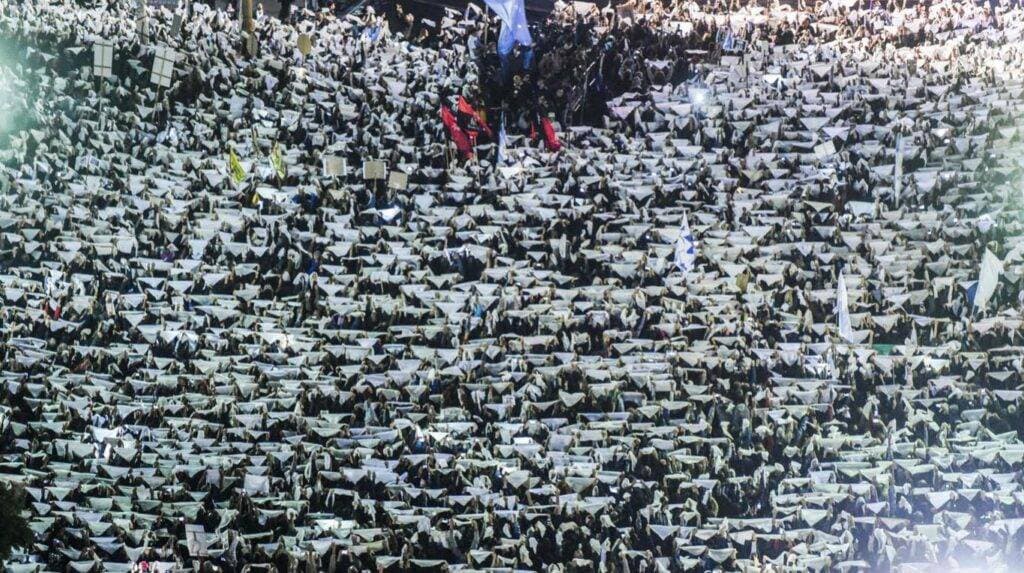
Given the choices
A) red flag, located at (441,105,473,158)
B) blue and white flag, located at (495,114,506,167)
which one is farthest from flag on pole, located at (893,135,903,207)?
red flag, located at (441,105,473,158)

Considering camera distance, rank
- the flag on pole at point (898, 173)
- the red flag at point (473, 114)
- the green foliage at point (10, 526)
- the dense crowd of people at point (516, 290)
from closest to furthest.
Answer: the green foliage at point (10, 526) < the dense crowd of people at point (516, 290) < the flag on pole at point (898, 173) < the red flag at point (473, 114)

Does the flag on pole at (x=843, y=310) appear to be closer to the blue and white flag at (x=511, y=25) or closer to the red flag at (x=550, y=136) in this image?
the red flag at (x=550, y=136)

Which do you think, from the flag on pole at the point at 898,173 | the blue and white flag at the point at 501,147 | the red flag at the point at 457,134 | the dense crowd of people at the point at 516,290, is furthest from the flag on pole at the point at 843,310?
the red flag at the point at 457,134

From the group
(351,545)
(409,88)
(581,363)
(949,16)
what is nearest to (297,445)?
(351,545)

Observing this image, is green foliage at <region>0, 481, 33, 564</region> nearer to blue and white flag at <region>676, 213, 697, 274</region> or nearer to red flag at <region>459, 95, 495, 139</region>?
blue and white flag at <region>676, 213, 697, 274</region>

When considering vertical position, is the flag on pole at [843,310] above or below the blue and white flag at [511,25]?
below

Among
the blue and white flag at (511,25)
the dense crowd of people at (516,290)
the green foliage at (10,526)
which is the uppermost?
the blue and white flag at (511,25)

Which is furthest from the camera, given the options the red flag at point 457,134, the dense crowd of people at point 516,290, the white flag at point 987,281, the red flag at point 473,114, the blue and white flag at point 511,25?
the blue and white flag at point 511,25
